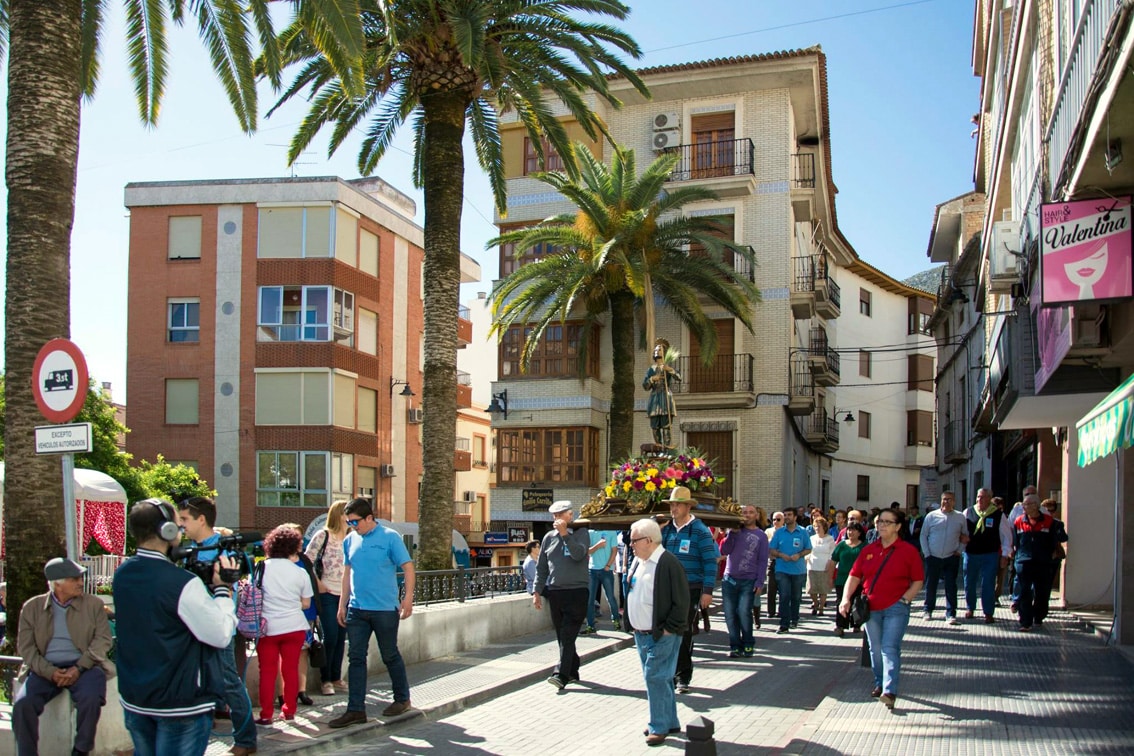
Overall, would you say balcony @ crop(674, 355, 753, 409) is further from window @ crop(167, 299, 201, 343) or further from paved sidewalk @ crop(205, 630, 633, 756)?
paved sidewalk @ crop(205, 630, 633, 756)

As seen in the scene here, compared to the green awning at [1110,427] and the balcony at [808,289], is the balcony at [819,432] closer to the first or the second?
the balcony at [808,289]

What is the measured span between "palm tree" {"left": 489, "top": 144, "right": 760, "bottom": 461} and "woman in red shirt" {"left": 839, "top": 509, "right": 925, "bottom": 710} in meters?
18.0

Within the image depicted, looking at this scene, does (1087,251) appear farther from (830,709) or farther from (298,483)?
(298,483)

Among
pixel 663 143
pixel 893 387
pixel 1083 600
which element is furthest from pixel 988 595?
pixel 893 387

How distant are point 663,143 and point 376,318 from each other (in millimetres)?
12874

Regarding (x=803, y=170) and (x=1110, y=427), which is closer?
(x=1110, y=427)

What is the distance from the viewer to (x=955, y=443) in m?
42.2

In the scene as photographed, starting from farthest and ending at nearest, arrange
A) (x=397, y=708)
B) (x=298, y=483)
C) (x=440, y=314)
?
(x=298, y=483), (x=440, y=314), (x=397, y=708)

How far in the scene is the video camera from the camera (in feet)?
21.1

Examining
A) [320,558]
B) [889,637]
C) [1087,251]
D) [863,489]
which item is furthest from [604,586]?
[863,489]

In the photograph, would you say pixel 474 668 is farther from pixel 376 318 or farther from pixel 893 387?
Answer: pixel 893 387

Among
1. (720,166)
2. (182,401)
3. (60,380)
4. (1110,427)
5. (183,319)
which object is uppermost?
(720,166)

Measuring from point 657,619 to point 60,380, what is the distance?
473cm

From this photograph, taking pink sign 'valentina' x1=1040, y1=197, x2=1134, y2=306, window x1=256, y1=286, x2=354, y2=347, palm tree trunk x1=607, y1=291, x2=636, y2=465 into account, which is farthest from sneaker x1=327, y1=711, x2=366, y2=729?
window x1=256, y1=286, x2=354, y2=347
